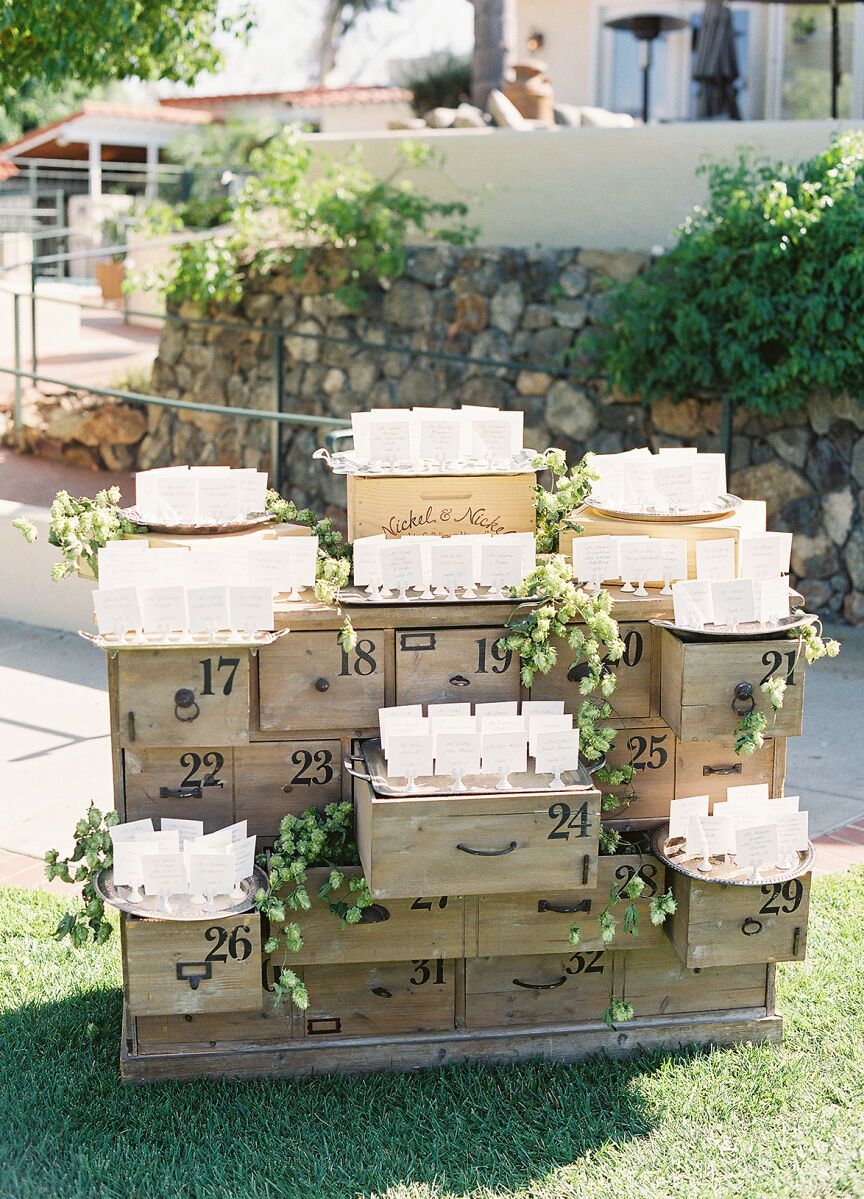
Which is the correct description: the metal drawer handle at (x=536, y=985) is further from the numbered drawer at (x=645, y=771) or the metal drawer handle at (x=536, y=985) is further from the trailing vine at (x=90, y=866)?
the trailing vine at (x=90, y=866)

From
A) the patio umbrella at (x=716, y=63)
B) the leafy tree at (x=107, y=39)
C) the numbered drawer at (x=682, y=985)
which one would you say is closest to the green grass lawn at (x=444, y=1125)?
the numbered drawer at (x=682, y=985)

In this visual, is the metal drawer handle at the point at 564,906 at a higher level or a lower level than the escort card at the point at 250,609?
lower

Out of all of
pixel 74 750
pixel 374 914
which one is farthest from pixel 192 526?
pixel 74 750

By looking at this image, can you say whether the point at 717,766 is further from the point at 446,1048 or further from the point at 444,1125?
the point at 444,1125

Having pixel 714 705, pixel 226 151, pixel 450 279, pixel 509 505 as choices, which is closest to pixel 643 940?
pixel 714 705

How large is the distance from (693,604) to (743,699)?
240 mm

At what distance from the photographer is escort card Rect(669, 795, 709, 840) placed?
338 centimetres

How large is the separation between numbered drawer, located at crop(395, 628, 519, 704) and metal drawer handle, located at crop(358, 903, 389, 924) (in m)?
0.47

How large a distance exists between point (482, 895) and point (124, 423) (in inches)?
348

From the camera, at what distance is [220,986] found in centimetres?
313

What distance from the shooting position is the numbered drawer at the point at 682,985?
3.49 meters

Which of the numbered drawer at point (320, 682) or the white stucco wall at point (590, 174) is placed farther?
the white stucco wall at point (590, 174)

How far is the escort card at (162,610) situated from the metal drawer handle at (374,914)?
776 millimetres

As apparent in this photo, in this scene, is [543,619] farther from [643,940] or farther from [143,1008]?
[143,1008]
